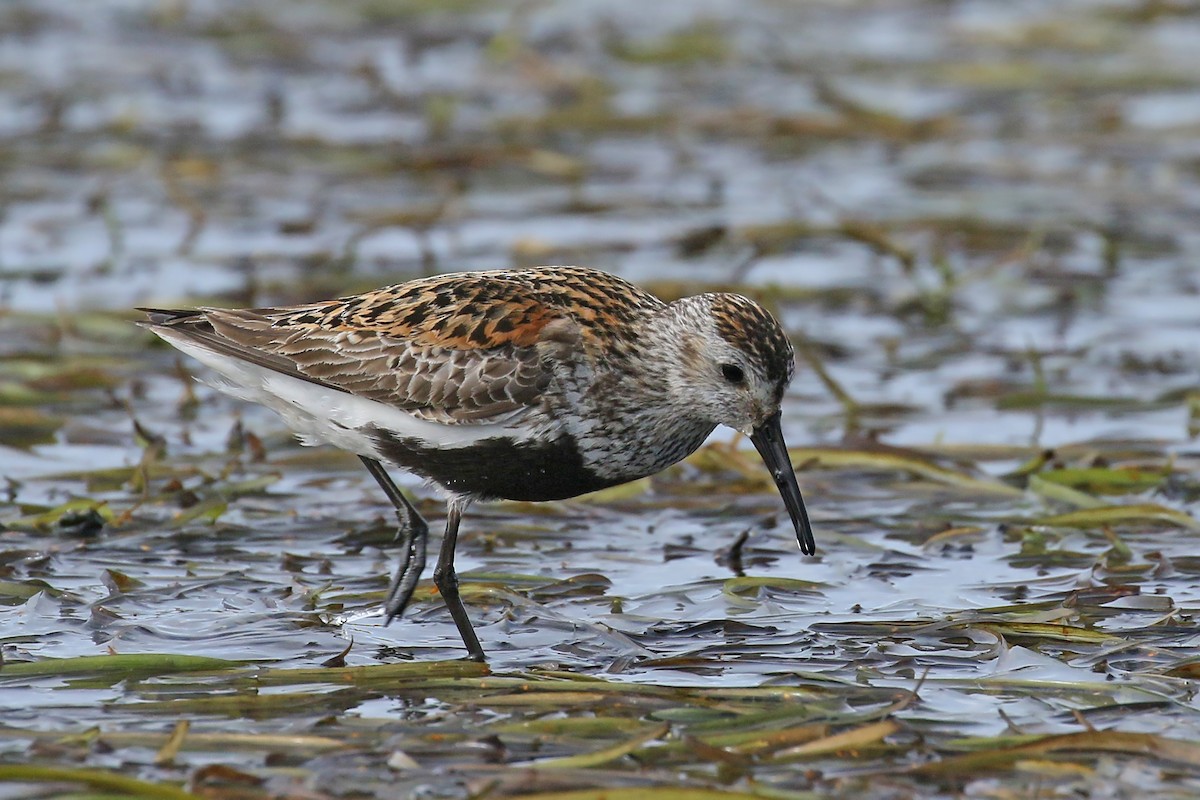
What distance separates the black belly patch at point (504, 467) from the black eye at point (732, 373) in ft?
1.73

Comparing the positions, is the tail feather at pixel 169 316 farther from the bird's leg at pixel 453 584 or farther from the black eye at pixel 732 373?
the black eye at pixel 732 373

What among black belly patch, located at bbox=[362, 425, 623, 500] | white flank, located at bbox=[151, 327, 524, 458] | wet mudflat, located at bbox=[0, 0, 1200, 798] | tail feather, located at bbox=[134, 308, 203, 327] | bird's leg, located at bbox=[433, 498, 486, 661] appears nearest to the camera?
wet mudflat, located at bbox=[0, 0, 1200, 798]

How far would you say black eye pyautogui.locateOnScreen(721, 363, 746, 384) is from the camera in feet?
21.5

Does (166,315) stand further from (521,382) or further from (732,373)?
(732,373)

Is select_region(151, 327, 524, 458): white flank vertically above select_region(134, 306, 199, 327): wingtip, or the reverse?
select_region(134, 306, 199, 327): wingtip

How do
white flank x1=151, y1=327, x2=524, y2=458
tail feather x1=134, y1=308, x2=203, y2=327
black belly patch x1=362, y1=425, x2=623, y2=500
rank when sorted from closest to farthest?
black belly patch x1=362, y1=425, x2=623, y2=500, white flank x1=151, y1=327, x2=524, y2=458, tail feather x1=134, y1=308, x2=203, y2=327

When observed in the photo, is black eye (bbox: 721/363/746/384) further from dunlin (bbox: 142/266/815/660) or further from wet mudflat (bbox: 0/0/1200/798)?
wet mudflat (bbox: 0/0/1200/798)

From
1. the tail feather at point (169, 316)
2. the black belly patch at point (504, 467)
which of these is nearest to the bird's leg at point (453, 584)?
the black belly patch at point (504, 467)

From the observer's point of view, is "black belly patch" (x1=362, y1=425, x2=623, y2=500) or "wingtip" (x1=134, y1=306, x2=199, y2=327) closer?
"black belly patch" (x1=362, y1=425, x2=623, y2=500)

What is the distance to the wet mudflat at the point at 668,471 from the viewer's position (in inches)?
213

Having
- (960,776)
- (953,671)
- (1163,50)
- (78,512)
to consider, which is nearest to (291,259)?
(78,512)

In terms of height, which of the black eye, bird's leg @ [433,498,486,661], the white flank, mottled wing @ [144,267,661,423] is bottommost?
bird's leg @ [433,498,486,661]

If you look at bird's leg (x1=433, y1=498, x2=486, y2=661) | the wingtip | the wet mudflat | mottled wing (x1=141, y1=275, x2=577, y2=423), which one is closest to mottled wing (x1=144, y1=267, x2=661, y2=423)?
mottled wing (x1=141, y1=275, x2=577, y2=423)

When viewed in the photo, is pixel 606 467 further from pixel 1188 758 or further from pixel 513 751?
pixel 1188 758
